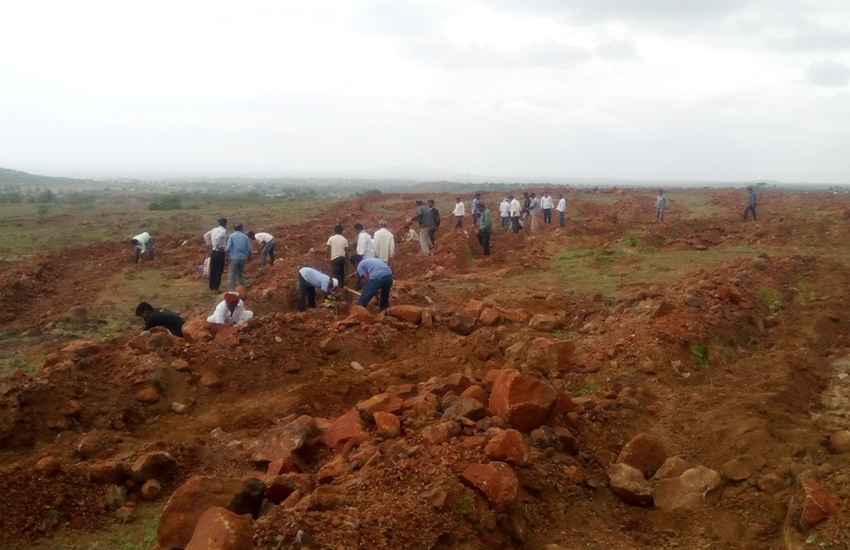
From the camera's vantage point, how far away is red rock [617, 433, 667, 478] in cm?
466

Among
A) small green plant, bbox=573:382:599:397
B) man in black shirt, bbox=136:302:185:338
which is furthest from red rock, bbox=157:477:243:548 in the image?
man in black shirt, bbox=136:302:185:338

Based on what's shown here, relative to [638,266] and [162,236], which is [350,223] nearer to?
[162,236]

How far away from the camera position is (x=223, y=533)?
9.63ft

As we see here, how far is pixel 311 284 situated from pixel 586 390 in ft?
16.4

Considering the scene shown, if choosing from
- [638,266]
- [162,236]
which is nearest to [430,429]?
[638,266]

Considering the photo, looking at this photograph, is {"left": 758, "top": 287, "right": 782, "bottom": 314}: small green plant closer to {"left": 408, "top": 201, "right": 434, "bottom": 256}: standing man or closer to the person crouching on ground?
the person crouching on ground

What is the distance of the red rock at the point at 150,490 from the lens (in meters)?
4.61

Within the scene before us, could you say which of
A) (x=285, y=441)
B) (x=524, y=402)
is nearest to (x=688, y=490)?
(x=524, y=402)

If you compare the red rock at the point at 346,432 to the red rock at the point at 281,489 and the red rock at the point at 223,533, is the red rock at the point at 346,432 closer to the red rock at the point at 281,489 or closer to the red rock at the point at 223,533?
the red rock at the point at 281,489

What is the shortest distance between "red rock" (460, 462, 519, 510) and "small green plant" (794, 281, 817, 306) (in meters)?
7.61

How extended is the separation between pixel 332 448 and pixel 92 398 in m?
2.92

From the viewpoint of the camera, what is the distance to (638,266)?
13.6m

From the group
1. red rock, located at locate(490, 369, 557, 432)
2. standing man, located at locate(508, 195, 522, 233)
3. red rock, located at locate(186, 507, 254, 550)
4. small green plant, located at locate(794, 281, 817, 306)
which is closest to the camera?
red rock, located at locate(186, 507, 254, 550)

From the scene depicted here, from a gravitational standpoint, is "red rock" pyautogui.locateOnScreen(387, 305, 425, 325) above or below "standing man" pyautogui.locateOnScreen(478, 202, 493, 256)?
below
